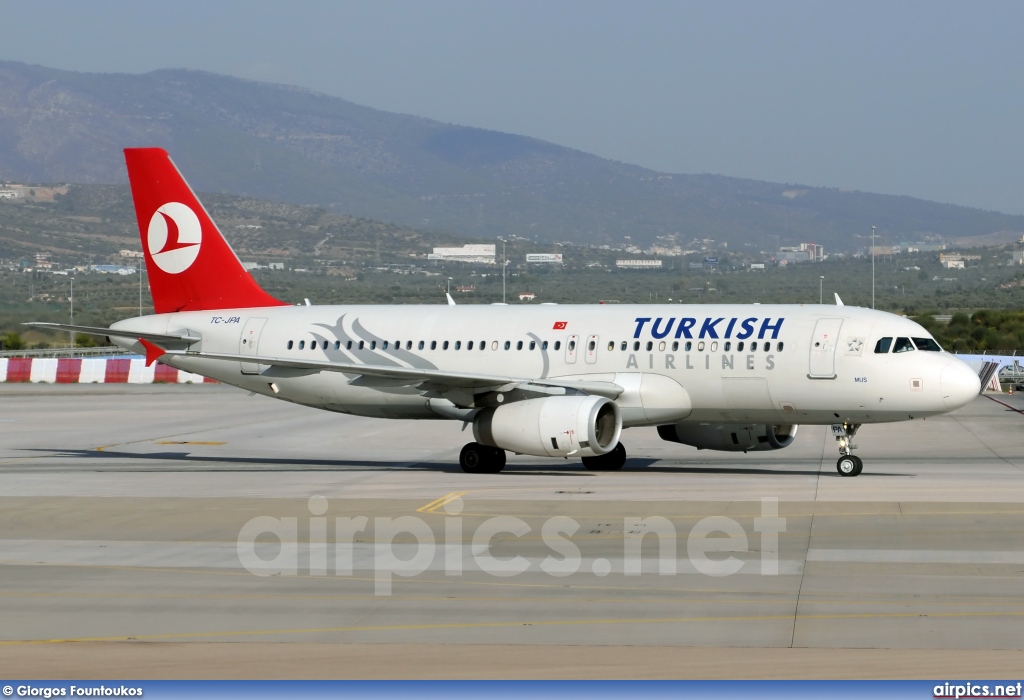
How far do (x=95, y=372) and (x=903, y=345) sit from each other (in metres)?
48.2

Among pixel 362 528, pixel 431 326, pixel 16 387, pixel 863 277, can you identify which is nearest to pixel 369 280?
pixel 863 277

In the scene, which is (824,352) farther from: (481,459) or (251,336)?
(251,336)

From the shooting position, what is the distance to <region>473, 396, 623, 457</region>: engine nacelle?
29.2 metres

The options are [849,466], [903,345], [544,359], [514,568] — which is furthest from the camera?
[544,359]

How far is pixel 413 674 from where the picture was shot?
12562mm

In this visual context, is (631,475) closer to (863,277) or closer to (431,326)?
(431,326)

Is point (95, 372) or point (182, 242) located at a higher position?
point (182, 242)

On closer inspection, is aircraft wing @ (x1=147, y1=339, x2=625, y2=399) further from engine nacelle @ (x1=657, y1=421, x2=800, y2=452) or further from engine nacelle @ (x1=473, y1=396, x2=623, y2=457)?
engine nacelle @ (x1=657, y1=421, x2=800, y2=452)

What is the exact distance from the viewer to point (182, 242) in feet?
121

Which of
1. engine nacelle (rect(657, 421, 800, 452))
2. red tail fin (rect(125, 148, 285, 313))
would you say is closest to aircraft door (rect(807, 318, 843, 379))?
engine nacelle (rect(657, 421, 800, 452))

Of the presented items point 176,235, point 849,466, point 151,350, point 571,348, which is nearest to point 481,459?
point 571,348

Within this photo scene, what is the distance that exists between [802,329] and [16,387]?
4684 cm

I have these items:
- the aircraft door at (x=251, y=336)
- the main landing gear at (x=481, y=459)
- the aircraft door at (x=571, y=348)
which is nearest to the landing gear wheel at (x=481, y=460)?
the main landing gear at (x=481, y=459)

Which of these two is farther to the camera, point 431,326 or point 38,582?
point 431,326
